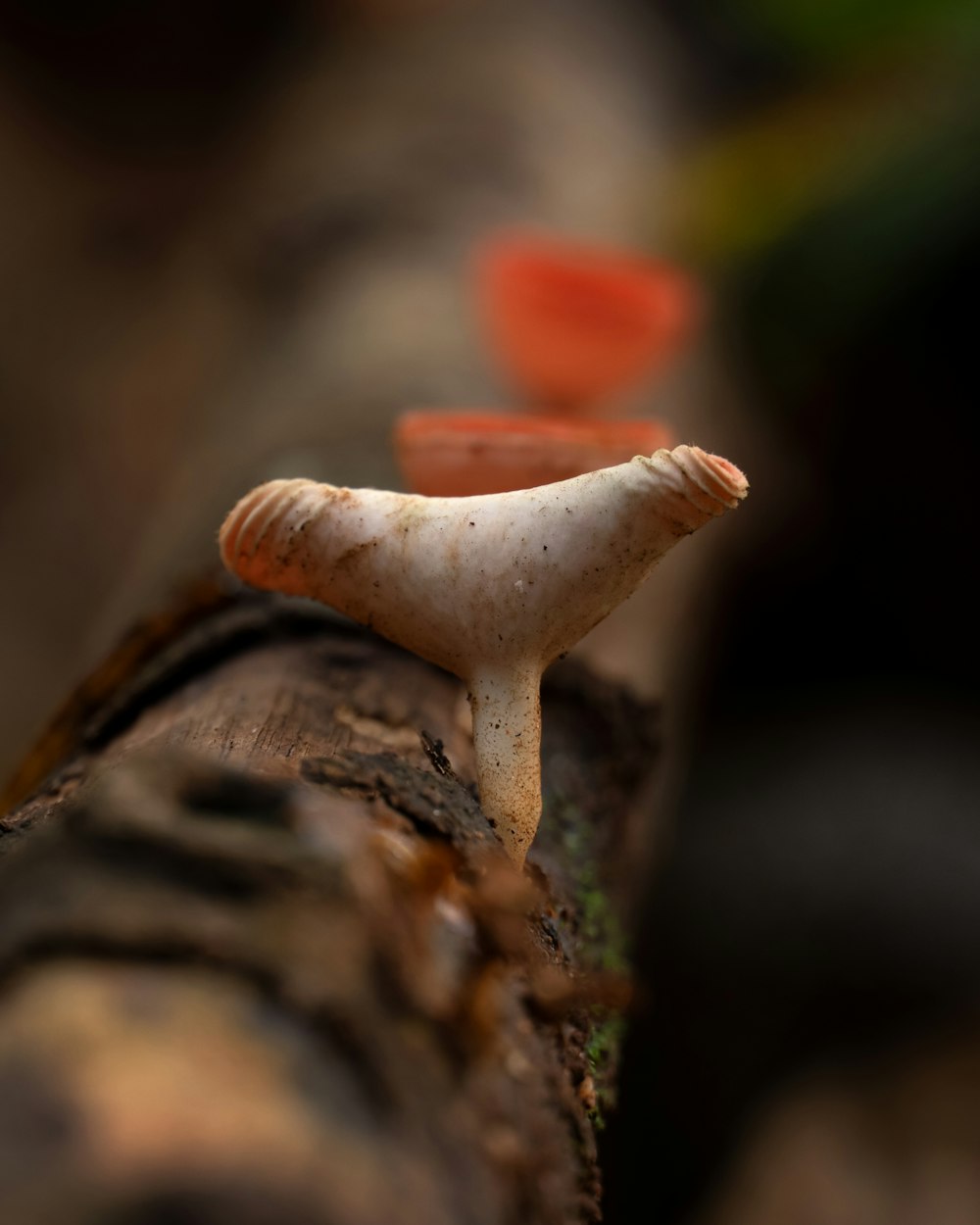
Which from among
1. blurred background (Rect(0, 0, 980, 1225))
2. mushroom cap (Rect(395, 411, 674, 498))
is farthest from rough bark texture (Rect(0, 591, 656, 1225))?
blurred background (Rect(0, 0, 980, 1225))

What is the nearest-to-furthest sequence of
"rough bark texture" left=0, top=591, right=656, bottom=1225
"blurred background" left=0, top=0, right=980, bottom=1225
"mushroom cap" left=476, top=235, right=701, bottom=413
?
"rough bark texture" left=0, top=591, right=656, bottom=1225
"mushroom cap" left=476, top=235, right=701, bottom=413
"blurred background" left=0, top=0, right=980, bottom=1225

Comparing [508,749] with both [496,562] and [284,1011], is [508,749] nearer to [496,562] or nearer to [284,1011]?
[496,562]

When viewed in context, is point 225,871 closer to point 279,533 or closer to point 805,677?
point 279,533

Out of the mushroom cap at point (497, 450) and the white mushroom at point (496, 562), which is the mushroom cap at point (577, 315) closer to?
the mushroom cap at point (497, 450)

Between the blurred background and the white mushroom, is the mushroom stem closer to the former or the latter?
the white mushroom

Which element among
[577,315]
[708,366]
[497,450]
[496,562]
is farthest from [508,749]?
[708,366]

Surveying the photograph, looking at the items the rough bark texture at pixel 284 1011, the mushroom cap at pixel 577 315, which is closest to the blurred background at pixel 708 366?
the mushroom cap at pixel 577 315
